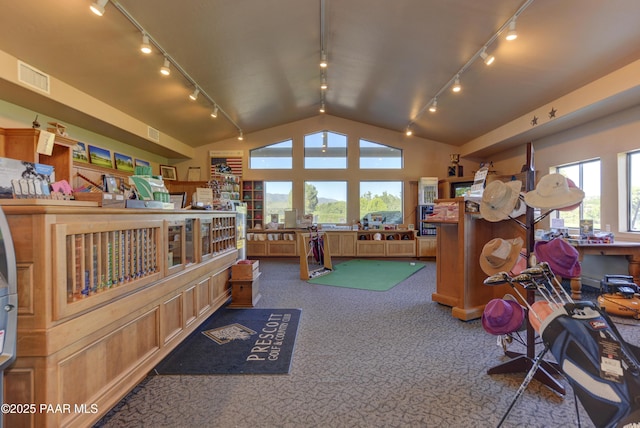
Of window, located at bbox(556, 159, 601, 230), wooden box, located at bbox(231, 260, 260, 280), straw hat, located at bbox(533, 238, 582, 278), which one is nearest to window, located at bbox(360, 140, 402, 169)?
window, located at bbox(556, 159, 601, 230)

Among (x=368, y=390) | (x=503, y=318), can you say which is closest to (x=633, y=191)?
(x=503, y=318)

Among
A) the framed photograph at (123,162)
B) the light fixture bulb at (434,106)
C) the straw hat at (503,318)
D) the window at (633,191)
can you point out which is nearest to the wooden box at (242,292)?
the straw hat at (503,318)

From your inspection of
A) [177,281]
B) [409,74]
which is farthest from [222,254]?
[409,74]

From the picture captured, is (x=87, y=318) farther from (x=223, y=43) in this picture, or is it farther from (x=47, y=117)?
(x=47, y=117)

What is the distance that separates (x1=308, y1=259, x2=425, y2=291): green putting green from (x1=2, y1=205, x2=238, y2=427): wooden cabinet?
10.2 feet

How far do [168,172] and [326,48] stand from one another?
5594 millimetres

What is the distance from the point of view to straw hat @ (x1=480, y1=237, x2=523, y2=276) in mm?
2336

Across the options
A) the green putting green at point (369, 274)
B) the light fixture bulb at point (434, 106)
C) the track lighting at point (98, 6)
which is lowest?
the green putting green at point (369, 274)

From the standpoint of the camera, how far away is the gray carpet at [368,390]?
5.91 feet

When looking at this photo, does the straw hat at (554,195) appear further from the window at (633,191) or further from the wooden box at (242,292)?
the window at (633,191)

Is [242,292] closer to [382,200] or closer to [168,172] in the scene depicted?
[168,172]

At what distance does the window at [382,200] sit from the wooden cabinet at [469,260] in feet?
15.5

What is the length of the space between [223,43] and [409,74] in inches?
126

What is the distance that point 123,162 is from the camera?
610 centimetres
